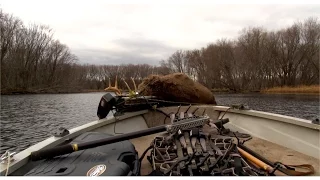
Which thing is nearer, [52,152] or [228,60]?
[52,152]

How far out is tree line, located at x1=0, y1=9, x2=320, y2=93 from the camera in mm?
42469

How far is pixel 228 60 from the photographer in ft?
163

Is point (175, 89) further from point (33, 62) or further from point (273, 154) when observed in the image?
point (33, 62)

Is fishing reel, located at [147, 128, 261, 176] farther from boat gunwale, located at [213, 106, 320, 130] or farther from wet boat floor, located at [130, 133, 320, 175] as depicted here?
boat gunwale, located at [213, 106, 320, 130]

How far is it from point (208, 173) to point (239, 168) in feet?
0.88

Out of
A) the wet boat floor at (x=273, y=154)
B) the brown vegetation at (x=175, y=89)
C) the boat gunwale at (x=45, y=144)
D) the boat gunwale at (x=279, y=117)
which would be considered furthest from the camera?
the brown vegetation at (x=175, y=89)

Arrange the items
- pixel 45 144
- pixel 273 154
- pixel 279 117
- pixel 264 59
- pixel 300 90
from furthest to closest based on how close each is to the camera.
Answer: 1. pixel 264 59
2. pixel 300 90
3. pixel 279 117
4. pixel 273 154
5. pixel 45 144

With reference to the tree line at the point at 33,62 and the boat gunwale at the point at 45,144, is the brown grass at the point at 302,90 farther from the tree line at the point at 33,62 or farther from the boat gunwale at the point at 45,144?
the boat gunwale at the point at 45,144

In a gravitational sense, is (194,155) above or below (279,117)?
below

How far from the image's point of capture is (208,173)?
2236 millimetres

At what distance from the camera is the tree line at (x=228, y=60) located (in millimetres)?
42469

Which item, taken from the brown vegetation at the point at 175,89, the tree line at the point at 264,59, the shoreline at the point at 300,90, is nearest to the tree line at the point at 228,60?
the tree line at the point at 264,59

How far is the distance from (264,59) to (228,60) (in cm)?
642

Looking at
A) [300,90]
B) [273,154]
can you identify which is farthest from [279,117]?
[300,90]
